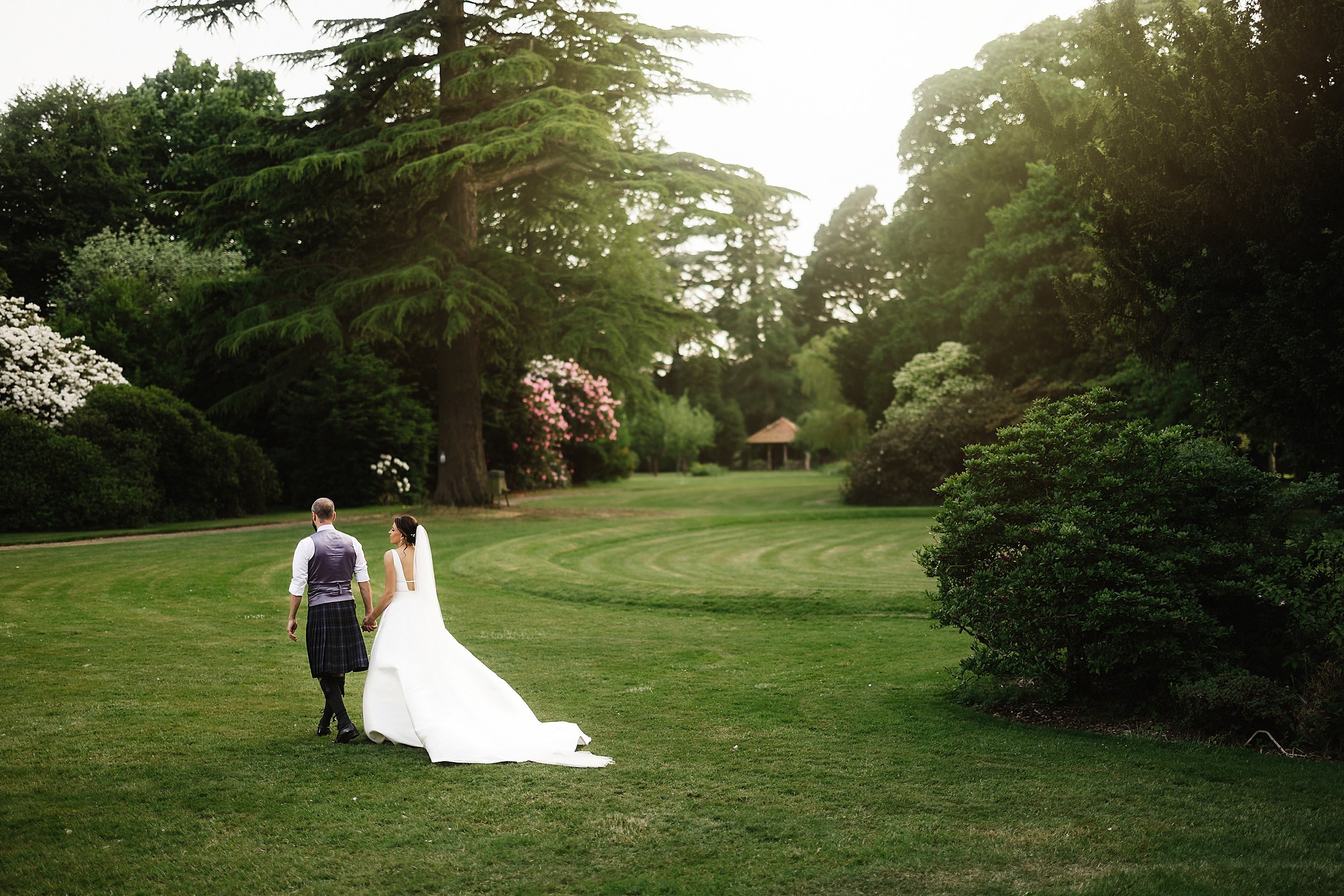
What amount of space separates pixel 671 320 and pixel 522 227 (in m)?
6.13

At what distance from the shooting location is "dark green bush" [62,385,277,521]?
22891 mm

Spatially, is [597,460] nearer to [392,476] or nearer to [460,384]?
[392,476]

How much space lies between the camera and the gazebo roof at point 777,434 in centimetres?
7381

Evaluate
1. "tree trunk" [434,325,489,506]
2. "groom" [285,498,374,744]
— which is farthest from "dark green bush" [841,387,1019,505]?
"groom" [285,498,374,744]

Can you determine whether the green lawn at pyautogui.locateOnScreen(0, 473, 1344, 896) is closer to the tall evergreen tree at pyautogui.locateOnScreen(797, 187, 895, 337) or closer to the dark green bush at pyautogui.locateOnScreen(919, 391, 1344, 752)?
the dark green bush at pyautogui.locateOnScreen(919, 391, 1344, 752)

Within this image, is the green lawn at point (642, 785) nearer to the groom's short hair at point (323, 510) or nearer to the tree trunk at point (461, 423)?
the groom's short hair at point (323, 510)

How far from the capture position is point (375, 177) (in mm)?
24844

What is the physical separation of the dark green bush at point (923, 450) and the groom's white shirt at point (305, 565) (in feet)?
79.7

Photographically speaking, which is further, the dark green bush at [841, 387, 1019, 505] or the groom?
the dark green bush at [841, 387, 1019, 505]

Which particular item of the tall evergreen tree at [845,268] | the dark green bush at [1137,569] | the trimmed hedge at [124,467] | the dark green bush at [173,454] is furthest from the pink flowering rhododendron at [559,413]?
the tall evergreen tree at [845,268]

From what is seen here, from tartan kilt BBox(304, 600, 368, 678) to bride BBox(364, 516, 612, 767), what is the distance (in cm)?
15

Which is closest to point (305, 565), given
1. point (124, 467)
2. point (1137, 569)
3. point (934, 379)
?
point (1137, 569)

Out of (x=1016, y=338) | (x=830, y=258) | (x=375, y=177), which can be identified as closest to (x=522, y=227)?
(x=375, y=177)

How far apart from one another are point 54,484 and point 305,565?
59.7ft
